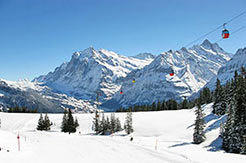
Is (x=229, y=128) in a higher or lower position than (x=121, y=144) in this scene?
higher

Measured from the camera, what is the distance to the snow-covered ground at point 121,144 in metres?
19.5

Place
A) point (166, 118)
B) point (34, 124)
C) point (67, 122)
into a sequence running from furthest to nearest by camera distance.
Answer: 1. point (34, 124)
2. point (166, 118)
3. point (67, 122)

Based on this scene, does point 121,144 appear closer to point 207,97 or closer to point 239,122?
point 239,122

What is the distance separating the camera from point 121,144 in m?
28.6

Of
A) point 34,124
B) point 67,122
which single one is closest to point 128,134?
point 67,122

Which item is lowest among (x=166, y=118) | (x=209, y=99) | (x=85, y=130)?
(x=85, y=130)

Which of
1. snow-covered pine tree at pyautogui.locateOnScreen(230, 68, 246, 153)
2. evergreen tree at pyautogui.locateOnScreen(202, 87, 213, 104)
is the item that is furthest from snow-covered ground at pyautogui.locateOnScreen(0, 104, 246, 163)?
evergreen tree at pyautogui.locateOnScreen(202, 87, 213, 104)

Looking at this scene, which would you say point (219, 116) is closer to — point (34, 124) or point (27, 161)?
point (27, 161)

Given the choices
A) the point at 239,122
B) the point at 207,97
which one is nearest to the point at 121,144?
the point at 239,122

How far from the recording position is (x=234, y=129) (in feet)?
129

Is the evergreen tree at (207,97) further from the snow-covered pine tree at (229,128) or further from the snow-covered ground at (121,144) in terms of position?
the snow-covered pine tree at (229,128)

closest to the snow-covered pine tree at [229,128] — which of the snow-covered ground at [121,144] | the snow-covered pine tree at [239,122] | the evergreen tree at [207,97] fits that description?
the snow-covered pine tree at [239,122]

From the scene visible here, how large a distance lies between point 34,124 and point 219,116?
8557 centimetres

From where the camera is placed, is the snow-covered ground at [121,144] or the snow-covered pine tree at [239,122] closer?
the snow-covered ground at [121,144]
